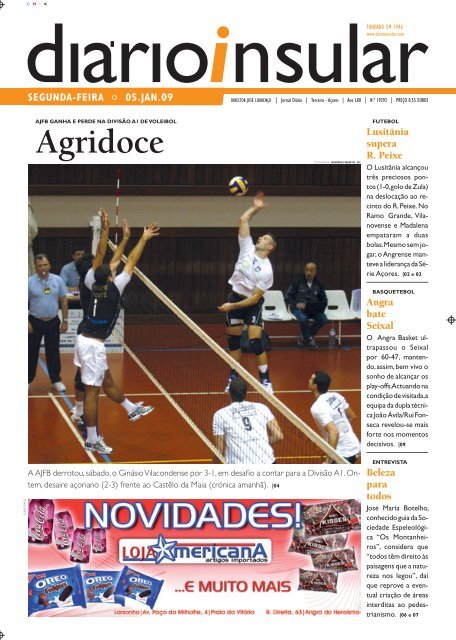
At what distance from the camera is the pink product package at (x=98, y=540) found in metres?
8.54

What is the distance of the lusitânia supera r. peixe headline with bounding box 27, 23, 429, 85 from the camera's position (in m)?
8.29

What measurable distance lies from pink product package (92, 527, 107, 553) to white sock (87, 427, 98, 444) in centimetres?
334

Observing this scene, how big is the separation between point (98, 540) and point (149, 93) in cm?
390

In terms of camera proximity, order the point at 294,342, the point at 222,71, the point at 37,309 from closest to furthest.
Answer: the point at 222,71, the point at 37,309, the point at 294,342

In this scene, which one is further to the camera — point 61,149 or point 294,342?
point 294,342

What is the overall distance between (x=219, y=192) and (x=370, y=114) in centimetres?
1237

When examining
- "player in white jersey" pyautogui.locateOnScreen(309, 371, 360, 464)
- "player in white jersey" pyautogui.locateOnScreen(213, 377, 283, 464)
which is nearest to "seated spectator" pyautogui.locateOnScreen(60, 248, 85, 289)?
"player in white jersey" pyautogui.locateOnScreen(309, 371, 360, 464)

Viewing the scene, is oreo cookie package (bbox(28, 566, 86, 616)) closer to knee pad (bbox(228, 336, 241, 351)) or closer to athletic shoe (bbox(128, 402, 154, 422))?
athletic shoe (bbox(128, 402, 154, 422))

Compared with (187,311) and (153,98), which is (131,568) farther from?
(187,311)

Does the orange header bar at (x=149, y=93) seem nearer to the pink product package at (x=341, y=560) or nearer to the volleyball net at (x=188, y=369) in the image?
the volleyball net at (x=188, y=369)

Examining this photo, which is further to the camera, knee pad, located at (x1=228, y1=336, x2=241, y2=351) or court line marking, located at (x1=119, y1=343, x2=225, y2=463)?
knee pad, located at (x1=228, y1=336, x2=241, y2=351)

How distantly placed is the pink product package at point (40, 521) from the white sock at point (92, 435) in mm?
3266

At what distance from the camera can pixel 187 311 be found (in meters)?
21.0

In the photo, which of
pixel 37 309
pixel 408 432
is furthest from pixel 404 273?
pixel 37 309
